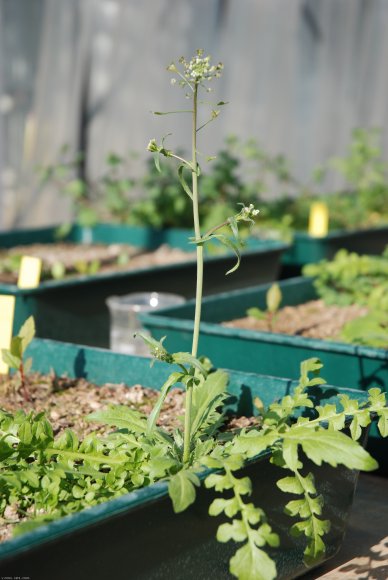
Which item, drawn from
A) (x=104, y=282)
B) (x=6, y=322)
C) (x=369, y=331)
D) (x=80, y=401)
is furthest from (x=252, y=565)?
(x=104, y=282)

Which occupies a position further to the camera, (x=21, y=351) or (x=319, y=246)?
(x=319, y=246)

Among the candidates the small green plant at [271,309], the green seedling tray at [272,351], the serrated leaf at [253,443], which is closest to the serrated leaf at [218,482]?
the serrated leaf at [253,443]

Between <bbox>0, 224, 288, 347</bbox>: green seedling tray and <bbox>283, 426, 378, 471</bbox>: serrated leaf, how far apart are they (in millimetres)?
1742

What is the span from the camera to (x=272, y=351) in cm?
303

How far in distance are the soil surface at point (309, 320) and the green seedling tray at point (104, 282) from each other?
1.71 feet

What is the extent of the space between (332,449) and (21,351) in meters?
1.01

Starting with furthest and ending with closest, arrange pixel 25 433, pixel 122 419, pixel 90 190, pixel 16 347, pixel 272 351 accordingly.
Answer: pixel 90 190 < pixel 272 351 < pixel 16 347 < pixel 122 419 < pixel 25 433

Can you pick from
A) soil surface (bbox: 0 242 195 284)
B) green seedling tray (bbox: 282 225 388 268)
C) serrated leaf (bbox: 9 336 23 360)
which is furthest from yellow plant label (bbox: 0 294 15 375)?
green seedling tray (bbox: 282 225 388 268)

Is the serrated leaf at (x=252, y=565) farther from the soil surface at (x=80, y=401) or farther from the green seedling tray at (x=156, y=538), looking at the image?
the soil surface at (x=80, y=401)

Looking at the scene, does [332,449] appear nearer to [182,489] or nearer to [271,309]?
[182,489]

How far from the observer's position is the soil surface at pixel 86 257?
4332 mm

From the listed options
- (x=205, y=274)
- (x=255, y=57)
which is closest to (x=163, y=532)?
(x=205, y=274)

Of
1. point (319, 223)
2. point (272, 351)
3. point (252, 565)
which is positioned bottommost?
point (252, 565)

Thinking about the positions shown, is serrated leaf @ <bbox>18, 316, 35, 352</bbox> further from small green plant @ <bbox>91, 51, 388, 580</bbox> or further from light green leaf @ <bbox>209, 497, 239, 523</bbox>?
light green leaf @ <bbox>209, 497, 239, 523</bbox>
